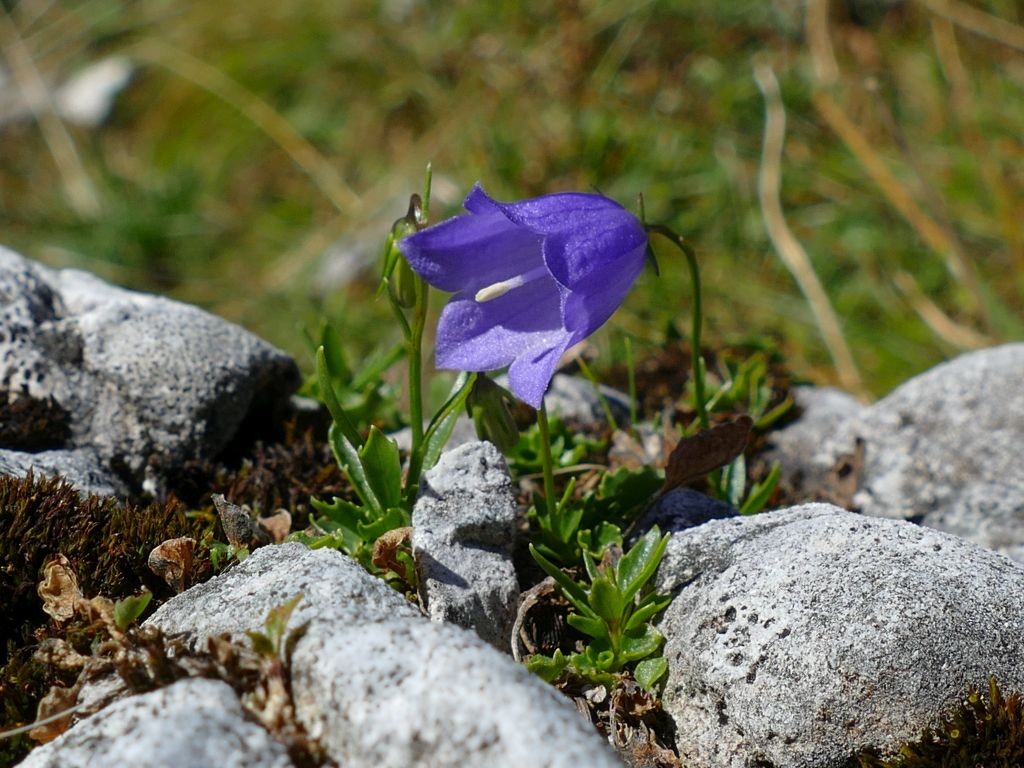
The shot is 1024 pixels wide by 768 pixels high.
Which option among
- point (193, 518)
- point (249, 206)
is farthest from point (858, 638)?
point (249, 206)

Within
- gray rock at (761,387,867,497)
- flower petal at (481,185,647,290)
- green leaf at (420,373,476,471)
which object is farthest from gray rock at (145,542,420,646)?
gray rock at (761,387,867,497)

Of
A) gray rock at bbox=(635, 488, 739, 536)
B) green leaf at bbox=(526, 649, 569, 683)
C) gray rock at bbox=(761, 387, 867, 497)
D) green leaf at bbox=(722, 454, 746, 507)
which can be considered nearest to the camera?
green leaf at bbox=(526, 649, 569, 683)

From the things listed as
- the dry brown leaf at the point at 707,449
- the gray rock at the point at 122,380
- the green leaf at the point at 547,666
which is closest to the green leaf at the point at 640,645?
the green leaf at the point at 547,666

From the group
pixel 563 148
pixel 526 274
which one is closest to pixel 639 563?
pixel 526 274

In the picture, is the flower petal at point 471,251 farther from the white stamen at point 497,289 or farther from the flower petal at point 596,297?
the flower petal at point 596,297

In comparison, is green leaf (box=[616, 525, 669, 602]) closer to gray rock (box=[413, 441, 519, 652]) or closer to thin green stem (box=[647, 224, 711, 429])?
gray rock (box=[413, 441, 519, 652])

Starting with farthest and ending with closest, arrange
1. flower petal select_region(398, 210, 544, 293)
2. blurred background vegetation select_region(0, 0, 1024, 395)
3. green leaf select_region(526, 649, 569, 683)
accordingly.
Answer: blurred background vegetation select_region(0, 0, 1024, 395), flower petal select_region(398, 210, 544, 293), green leaf select_region(526, 649, 569, 683)
